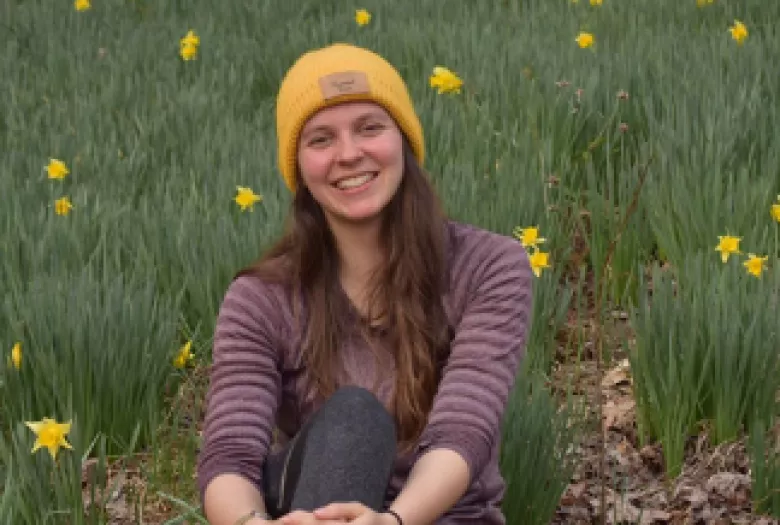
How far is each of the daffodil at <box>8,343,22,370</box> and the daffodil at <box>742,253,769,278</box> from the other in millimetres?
1572

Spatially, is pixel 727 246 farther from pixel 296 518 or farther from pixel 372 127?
pixel 296 518

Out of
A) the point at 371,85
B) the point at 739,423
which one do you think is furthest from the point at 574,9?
the point at 371,85

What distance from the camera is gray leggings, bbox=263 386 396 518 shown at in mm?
2049

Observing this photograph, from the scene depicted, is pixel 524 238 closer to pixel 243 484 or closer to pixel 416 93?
pixel 243 484

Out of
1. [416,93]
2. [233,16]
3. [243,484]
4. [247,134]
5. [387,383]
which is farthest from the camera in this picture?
[233,16]

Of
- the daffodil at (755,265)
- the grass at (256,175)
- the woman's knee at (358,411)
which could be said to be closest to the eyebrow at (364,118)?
the woman's knee at (358,411)

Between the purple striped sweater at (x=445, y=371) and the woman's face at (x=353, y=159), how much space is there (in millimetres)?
177

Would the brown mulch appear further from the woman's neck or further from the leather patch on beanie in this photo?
the leather patch on beanie

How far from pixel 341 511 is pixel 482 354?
418mm

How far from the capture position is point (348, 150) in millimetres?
2303

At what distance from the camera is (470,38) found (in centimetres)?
530

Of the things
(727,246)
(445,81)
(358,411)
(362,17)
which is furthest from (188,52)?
(358,411)

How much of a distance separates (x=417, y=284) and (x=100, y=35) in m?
3.96

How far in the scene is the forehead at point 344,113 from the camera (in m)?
2.33
